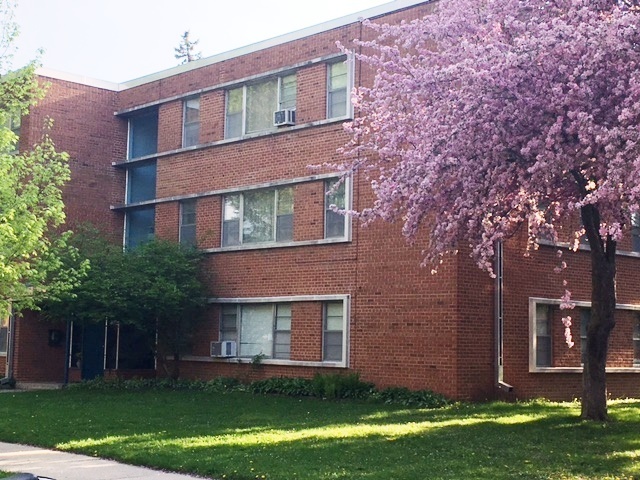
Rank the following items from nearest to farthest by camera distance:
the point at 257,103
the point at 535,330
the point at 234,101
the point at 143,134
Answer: the point at 535,330
the point at 257,103
the point at 234,101
the point at 143,134

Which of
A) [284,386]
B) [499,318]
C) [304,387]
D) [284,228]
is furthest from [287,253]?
[499,318]

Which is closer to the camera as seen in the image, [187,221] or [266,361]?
[266,361]

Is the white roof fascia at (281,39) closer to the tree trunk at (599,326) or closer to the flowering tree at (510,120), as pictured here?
the flowering tree at (510,120)

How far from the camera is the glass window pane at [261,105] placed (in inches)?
939

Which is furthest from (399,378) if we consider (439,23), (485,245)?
(439,23)

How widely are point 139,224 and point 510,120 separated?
Result: 17.2 m

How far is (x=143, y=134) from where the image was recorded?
2836 centimetres

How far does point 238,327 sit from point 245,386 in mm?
1760

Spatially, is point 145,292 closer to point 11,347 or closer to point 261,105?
point 261,105

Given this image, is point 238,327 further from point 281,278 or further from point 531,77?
point 531,77

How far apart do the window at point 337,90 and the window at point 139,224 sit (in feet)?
24.3

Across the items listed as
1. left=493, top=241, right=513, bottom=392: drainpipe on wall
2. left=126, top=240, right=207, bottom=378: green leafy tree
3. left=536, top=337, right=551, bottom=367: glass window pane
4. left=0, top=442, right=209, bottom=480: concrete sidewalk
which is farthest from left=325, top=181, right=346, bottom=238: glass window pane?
left=0, top=442, right=209, bottom=480: concrete sidewalk

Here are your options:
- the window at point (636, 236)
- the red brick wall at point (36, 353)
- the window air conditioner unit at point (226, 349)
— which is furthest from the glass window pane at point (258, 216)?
the window at point (636, 236)

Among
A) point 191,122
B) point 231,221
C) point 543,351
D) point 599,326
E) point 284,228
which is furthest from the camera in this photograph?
point 191,122
